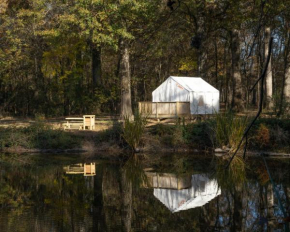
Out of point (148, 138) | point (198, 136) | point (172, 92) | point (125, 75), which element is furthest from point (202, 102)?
point (148, 138)

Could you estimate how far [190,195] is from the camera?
11.1 m

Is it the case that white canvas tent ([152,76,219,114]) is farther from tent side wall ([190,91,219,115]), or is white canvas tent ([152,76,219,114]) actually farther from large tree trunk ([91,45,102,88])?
large tree trunk ([91,45,102,88])

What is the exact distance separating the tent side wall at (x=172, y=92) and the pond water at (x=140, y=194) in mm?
8556

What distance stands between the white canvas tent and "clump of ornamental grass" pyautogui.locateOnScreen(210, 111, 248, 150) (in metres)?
7.10

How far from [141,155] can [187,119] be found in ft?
20.9

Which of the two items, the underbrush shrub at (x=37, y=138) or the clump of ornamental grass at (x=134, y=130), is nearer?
the clump of ornamental grass at (x=134, y=130)

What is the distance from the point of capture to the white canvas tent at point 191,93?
2500 cm

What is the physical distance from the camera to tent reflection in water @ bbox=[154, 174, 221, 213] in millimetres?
10234

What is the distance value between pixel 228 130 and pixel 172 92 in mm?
9399

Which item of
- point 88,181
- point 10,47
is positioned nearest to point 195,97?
point 10,47

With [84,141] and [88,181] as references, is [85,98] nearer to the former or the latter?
[84,141]

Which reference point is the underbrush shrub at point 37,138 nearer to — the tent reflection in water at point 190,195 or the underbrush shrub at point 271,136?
the underbrush shrub at point 271,136

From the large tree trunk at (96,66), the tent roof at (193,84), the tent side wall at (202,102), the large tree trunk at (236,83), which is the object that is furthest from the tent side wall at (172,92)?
the large tree trunk at (96,66)

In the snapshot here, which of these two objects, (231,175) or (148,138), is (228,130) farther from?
(231,175)
